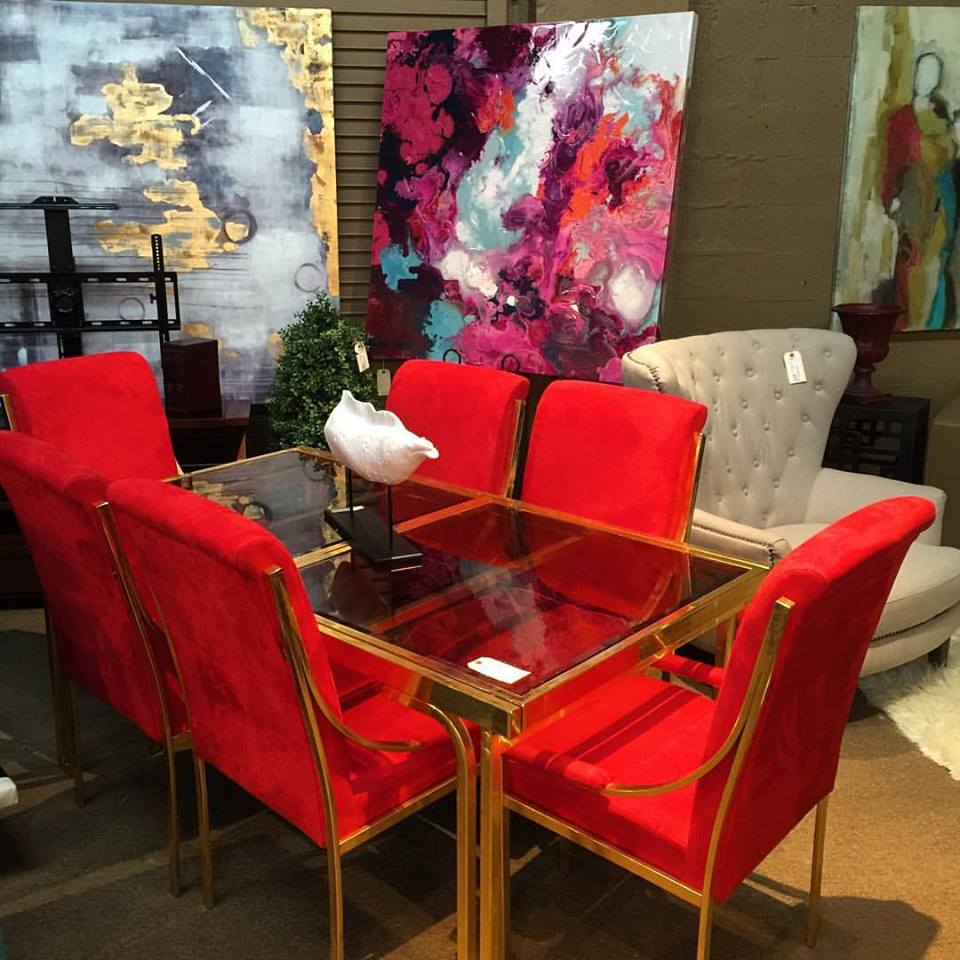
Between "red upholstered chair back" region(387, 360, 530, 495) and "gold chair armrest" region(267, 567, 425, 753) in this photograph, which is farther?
"red upholstered chair back" region(387, 360, 530, 495)

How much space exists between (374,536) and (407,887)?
754mm

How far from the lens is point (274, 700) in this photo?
5.50ft

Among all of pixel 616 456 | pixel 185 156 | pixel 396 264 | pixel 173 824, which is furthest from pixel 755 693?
pixel 185 156

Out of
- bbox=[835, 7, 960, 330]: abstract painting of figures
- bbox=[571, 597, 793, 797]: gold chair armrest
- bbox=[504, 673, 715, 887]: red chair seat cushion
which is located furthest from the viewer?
bbox=[835, 7, 960, 330]: abstract painting of figures

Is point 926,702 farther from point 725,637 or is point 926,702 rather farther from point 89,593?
point 89,593

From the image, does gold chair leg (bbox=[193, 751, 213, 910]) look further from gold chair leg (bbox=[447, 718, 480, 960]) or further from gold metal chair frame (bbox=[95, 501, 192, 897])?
gold chair leg (bbox=[447, 718, 480, 960])

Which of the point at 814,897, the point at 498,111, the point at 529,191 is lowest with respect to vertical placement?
the point at 814,897

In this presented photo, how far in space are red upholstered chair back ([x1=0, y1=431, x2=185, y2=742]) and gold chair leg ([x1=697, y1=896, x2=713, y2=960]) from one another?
1.13 metres

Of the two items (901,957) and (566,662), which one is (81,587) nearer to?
(566,662)

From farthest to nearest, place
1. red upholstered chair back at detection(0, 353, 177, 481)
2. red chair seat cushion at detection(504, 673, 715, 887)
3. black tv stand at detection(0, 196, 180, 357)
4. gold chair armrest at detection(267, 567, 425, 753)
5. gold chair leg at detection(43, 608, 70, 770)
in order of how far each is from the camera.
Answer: black tv stand at detection(0, 196, 180, 357)
red upholstered chair back at detection(0, 353, 177, 481)
gold chair leg at detection(43, 608, 70, 770)
red chair seat cushion at detection(504, 673, 715, 887)
gold chair armrest at detection(267, 567, 425, 753)

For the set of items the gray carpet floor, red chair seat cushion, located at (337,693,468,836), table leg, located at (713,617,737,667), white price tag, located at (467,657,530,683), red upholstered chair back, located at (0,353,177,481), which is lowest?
the gray carpet floor

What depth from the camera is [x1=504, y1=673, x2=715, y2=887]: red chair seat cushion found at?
5.41ft

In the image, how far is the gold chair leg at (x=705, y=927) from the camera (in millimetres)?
1594

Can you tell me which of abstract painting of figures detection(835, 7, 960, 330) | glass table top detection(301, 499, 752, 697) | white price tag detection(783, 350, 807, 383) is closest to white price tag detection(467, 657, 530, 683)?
glass table top detection(301, 499, 752, 697)
